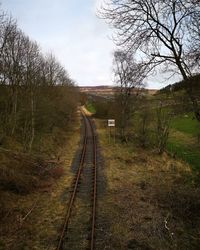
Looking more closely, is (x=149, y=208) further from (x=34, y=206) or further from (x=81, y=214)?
(x=34, y=206)

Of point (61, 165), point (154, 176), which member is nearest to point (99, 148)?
point (61, 165)

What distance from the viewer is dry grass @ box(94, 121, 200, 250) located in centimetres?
905

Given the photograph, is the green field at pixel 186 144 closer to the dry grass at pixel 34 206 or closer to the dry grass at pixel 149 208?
the dry grass at pixel 149 208

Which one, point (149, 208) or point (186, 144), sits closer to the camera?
point (149, 208)

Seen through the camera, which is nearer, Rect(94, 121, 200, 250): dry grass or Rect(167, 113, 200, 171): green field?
Rect(94, 121, 200, 250): dry grass

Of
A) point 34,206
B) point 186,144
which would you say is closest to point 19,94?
point 34,206

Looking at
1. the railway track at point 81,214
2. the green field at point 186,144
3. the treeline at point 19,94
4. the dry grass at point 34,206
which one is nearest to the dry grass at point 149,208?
the railway track at point 81,214

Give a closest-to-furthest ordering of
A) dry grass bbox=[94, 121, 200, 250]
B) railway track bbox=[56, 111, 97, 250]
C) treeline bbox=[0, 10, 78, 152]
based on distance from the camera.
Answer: railway track bbox=[56, 111, 97, 250] < dry grass bbox=[94, 121, 200, 250] < treeline bbox=[0, 10, 78, 152]

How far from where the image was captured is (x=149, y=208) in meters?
11.7

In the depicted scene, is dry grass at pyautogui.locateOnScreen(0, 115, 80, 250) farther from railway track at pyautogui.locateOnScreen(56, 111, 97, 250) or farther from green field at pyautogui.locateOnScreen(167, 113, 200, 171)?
green field at pyautogui.locateOnScreen(167, 113, 200, 171)

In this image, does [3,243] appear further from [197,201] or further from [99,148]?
[99,148]

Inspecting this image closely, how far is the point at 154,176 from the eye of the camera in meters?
17.0

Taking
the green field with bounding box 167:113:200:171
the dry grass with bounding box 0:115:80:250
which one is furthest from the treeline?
the green field with bounding box 167:113:200:171

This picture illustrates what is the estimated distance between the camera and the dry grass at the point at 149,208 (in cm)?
905
